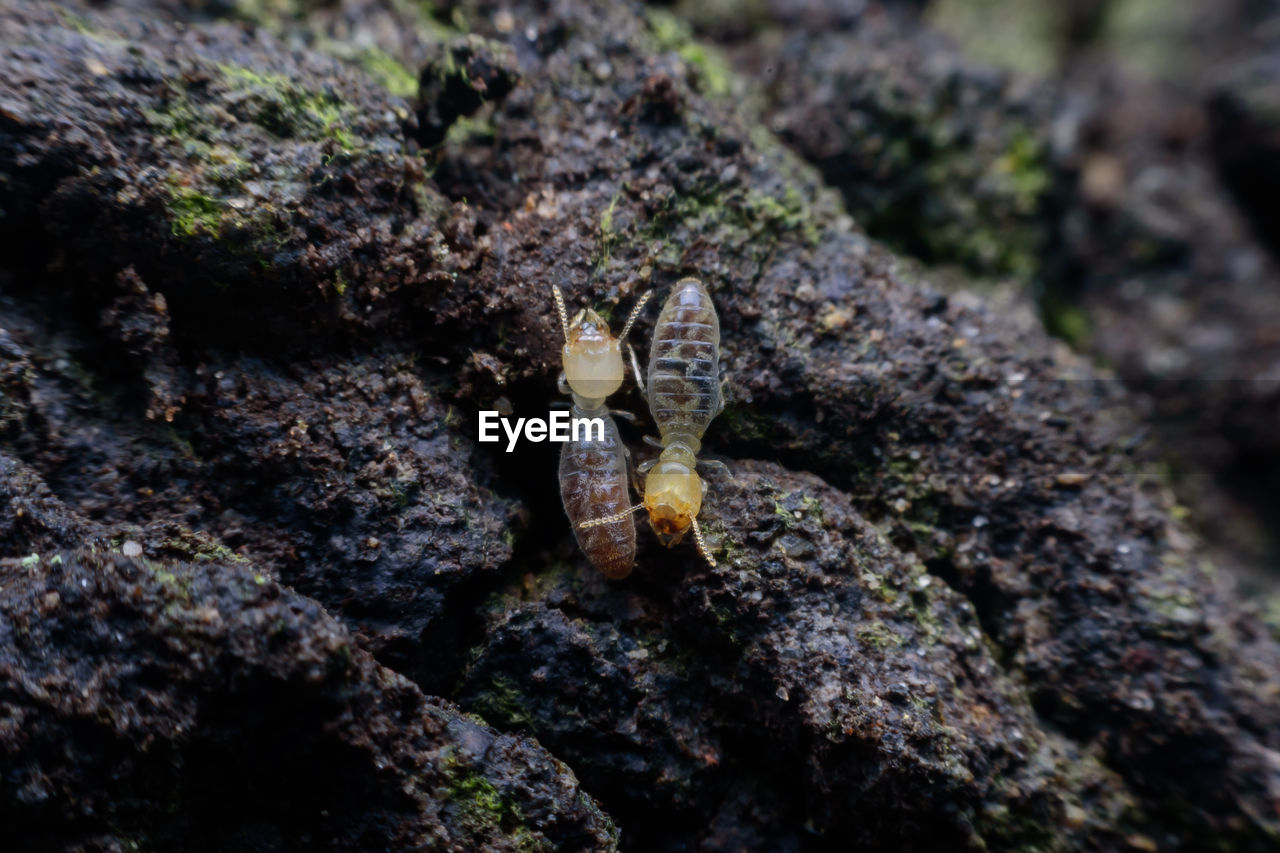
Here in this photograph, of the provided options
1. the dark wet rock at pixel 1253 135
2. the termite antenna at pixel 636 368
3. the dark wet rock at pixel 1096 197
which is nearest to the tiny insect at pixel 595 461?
the termite antenna at pixel 636 368

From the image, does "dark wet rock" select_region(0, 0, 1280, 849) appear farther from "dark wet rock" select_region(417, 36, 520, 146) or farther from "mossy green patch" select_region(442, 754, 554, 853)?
"dark wet rock" select_region(417, 36, 520, 146)

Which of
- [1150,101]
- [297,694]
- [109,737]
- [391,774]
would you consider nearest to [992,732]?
[391,774]

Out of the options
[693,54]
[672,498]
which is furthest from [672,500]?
[693,54]

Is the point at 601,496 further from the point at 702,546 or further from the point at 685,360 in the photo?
the point at 685,360

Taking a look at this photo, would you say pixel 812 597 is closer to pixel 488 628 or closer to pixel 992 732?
pixel 992 732

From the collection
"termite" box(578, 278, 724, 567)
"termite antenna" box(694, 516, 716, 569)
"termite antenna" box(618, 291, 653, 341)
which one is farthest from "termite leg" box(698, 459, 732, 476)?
"termite antenna" box(618, 291, 653, 341)

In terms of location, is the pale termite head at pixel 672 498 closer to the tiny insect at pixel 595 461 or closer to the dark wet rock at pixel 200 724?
the tiny insect at pixel 595 461
